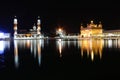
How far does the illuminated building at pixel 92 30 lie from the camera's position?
11394 cm

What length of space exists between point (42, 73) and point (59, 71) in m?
0.82

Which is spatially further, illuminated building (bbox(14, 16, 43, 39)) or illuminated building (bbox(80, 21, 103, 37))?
illuminated building (bbox(80, 21, 103, 37))

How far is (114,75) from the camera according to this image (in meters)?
10.6

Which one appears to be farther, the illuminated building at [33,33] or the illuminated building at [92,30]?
the illuminated building at [92,30]

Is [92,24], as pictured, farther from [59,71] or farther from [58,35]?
[59,71]

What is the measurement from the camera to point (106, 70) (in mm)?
11883

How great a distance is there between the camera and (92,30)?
381 ft

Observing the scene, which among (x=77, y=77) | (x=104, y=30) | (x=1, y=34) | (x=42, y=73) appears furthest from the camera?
(x=104, y=30)

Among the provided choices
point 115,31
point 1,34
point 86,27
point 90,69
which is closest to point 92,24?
point 86,27

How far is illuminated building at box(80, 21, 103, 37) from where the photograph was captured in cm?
11394

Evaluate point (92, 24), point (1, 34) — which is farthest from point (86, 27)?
point (1, 34)

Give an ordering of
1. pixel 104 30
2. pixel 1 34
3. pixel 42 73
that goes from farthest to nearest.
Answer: pixel 104 30
pixel 1 34
pixel 42 73

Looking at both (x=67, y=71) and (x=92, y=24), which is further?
(x=92, y=24)

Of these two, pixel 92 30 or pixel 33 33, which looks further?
pixel 92 30
